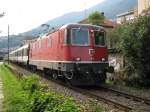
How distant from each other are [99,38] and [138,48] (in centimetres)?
223

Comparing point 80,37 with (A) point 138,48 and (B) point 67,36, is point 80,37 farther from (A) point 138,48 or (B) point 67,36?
(A) point 138,48

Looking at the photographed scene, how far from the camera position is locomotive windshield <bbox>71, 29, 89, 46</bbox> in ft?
73.3

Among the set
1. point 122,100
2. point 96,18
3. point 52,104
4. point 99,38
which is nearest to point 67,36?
point 99,38

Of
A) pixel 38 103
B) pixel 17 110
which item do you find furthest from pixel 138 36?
pixel 38 103

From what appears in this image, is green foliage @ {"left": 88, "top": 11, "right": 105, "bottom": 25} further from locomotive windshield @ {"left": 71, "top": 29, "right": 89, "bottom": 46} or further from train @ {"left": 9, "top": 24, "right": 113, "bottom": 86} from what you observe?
locomotive windshield @ {"left": 71, "top": 29, "right": 89, "bottom": 46}

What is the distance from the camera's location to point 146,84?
22.9m

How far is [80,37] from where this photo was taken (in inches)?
894

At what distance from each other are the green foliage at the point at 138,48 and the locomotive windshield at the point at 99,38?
1048 millimetres

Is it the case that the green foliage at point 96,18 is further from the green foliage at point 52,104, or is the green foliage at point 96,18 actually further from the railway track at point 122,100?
the green foliage at point 52,104

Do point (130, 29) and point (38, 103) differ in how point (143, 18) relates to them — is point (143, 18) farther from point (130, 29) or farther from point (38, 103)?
point (38, 103)

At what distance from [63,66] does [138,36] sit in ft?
13.4

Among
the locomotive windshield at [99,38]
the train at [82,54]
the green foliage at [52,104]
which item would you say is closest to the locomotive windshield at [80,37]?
the train at [82,54]

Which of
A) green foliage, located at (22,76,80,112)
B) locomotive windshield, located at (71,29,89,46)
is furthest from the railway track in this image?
green foliage, located at (22,76,80,112)

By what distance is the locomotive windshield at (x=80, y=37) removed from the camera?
2234cm
